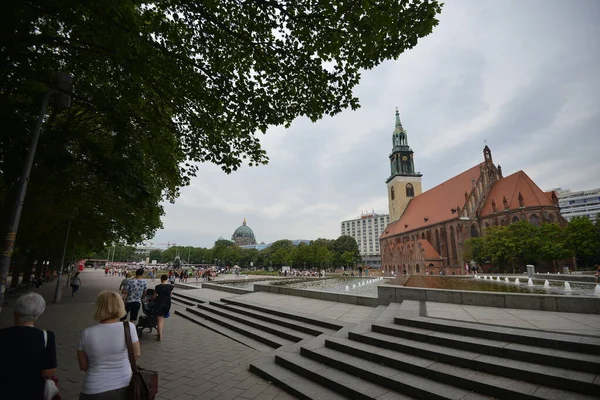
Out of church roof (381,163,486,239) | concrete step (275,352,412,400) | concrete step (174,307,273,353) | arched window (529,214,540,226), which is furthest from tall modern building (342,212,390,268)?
concrete step (275,352,412,400)

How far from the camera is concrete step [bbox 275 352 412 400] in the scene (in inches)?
172

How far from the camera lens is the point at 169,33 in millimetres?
5949

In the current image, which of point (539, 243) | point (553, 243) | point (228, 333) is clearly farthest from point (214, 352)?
point (553, 243)

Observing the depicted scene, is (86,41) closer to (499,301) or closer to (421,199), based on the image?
(499,301)

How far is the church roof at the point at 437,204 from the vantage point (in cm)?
5488

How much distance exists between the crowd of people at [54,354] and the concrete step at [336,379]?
3228mm

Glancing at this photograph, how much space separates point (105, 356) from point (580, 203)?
162391 millimetres

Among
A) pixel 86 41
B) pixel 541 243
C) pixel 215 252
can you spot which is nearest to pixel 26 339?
pixel 86 41

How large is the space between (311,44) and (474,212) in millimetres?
54728

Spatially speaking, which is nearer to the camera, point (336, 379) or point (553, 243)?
point (336, 379)

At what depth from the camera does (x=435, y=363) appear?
4.88m

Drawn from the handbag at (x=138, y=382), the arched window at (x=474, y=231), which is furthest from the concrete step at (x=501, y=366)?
the arched window at (x=474, y=231)

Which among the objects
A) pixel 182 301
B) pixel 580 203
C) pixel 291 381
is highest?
pixel 580 203

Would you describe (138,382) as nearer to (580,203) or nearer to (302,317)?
(302,317)
